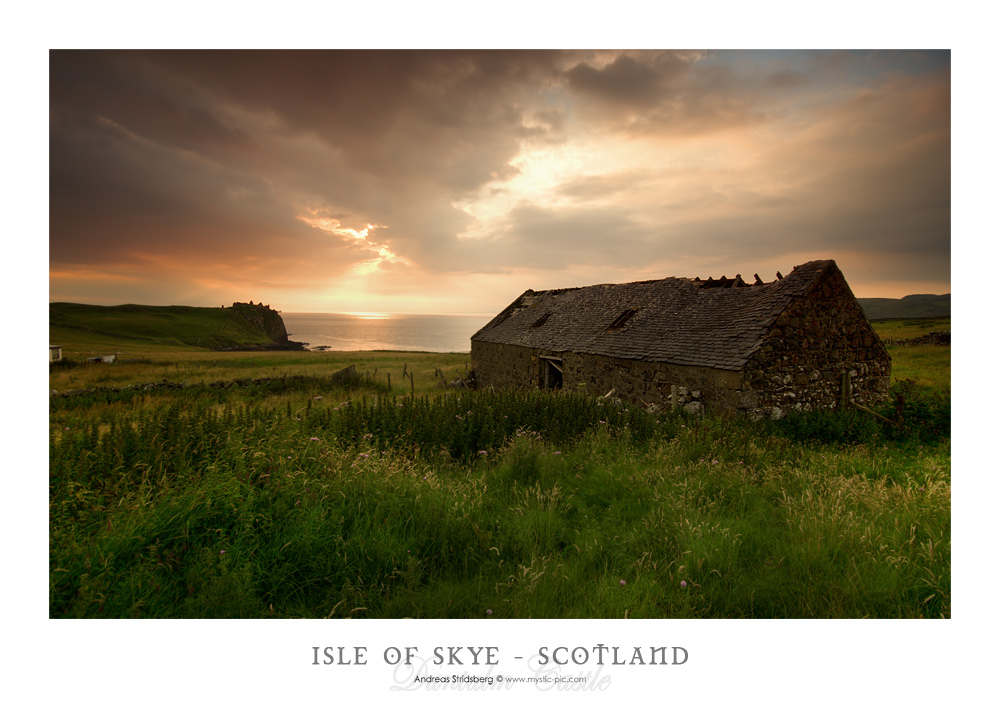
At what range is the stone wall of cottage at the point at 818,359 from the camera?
8.46m

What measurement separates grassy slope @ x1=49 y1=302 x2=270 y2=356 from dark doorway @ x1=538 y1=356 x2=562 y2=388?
12633 mm

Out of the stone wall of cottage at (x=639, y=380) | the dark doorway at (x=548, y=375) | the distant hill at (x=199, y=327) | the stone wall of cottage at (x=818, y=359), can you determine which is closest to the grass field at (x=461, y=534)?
the stone wall of cottage at (x=818, y=359)

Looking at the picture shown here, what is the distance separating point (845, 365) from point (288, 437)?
12094 mm

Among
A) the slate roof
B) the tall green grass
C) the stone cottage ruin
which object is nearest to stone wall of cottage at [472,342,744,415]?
the stone cottage ruin

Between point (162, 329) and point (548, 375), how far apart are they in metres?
34.7

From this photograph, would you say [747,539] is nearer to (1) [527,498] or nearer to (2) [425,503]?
(1) [527,498]

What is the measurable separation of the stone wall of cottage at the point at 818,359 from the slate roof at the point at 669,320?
0.34 m

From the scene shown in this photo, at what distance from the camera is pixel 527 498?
359cm

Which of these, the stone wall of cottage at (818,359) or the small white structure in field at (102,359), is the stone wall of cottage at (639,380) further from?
the small white structure in field at (102,359)

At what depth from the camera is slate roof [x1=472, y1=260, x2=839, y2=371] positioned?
358 inches

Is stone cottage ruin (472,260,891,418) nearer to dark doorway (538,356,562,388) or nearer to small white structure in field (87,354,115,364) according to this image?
dark doorway (538,356,562,388)

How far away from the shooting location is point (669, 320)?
11992mm

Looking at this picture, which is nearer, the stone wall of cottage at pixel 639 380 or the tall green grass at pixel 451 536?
the tall green grass at pixel 451 536
